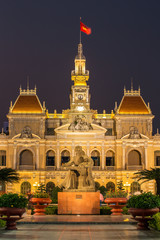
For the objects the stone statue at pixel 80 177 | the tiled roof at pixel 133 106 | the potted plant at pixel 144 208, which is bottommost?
the potted plant at pixel 144 208

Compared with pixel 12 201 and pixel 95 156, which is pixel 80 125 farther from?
pixel 12 201

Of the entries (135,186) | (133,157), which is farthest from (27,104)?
(135,186)

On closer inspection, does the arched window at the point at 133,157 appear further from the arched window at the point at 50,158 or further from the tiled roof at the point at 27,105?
the tiled roof at the point at 27,105

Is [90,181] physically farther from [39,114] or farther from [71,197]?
[39,114]

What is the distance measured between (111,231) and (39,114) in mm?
58549

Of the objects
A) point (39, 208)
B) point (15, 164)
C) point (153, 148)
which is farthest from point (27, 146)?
point (39, 208)

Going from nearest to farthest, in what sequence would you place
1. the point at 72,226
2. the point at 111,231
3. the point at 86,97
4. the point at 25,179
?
the point at 111,231 → the point at 72,226 → the point at 25,179 → the point at 86,97

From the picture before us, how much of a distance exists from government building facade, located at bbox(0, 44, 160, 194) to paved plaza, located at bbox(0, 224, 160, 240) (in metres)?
52.0

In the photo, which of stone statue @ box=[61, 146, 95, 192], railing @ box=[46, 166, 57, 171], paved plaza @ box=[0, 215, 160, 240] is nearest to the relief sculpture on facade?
railing @ box=[46, 166, 57, 171]

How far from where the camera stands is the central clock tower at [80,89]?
79000 millimetres

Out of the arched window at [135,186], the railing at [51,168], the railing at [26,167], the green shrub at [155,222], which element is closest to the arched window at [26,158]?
the railing at [26,167]

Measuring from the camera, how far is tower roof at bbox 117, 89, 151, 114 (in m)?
79.1

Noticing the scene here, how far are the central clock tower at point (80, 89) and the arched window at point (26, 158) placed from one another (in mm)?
11291

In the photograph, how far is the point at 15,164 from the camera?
Answer: 75188 mm
